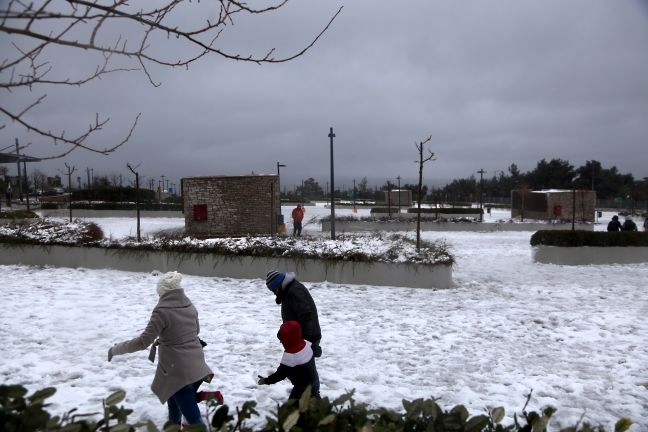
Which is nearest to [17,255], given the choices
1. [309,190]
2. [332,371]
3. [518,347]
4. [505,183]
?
[332,371]

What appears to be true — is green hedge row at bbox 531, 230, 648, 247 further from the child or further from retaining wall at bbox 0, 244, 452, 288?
the child

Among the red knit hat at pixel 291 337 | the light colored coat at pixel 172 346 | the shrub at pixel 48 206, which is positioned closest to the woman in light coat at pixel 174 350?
the light colored coat at pixel 172 346

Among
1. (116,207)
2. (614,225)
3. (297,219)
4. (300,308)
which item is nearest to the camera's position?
(300,308)

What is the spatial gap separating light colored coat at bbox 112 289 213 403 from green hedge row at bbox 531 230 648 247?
46.8 ft

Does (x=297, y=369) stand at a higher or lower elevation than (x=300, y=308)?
lower

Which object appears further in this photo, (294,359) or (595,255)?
(595,255)

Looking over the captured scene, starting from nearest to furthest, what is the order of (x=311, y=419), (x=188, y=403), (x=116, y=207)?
(x=311, y=419), (x=188, y=403), (x=116, y=207)

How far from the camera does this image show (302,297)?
4477 mm

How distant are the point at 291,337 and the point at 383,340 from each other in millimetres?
3870

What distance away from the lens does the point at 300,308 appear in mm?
4441

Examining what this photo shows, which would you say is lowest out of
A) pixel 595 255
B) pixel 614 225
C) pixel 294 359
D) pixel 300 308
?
pixel 595 255

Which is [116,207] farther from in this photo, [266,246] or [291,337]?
[291,337]

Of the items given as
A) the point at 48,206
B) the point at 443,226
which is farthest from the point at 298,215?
the point at 48,206

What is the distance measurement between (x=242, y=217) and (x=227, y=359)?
14387 millimetres
